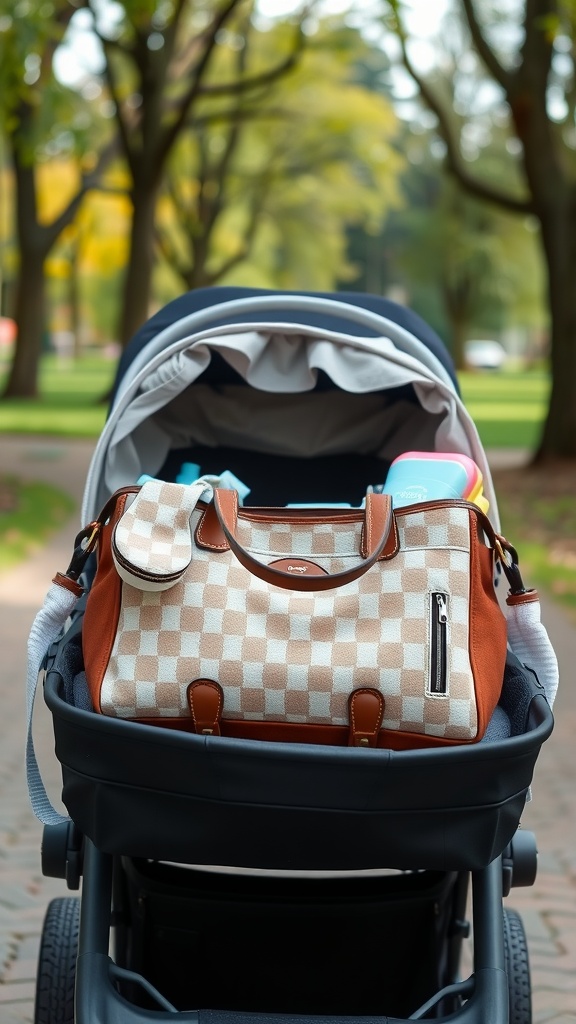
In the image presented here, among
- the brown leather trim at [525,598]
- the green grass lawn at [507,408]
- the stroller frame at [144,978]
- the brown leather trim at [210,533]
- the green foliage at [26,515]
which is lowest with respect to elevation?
the green grass lawn at [507,408]

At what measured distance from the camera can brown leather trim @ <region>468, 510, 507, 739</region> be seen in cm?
226

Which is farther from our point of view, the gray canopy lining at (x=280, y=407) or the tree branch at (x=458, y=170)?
the tree branch at (x=458, y=170)

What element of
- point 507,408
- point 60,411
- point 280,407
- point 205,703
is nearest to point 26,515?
point 280,407

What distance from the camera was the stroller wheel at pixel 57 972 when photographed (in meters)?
2.75

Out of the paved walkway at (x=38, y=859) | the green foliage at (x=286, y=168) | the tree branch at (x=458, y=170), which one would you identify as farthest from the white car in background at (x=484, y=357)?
the paved walkway at (x=38, y=859)

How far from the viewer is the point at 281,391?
3.31 m

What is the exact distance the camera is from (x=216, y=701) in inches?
87.3

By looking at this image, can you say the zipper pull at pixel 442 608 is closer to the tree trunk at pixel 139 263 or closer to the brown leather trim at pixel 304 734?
the brown leather trim at pixel 304 734

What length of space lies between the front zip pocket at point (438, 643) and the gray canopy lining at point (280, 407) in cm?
72

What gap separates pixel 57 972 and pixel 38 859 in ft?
5.30

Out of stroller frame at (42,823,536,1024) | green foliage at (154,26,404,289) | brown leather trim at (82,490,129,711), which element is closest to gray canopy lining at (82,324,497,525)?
brown leather trim at (82,490,129,711)

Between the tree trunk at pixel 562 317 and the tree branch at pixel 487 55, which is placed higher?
the tree branch at pixel 487 55

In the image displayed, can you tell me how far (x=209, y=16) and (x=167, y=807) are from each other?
24757mm

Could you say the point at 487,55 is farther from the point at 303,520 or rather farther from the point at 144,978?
the point at 144,978
